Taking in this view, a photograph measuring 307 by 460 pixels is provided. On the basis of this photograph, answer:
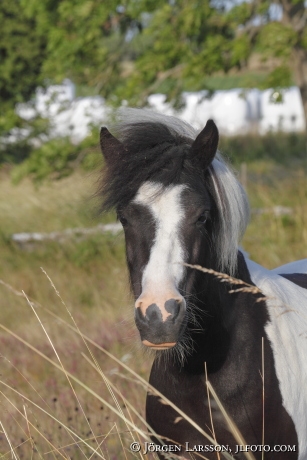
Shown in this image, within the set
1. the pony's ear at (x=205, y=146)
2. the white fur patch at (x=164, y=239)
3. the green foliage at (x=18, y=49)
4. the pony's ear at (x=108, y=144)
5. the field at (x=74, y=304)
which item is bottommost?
the field at (x=74, y=304)

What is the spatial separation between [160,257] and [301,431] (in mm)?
971

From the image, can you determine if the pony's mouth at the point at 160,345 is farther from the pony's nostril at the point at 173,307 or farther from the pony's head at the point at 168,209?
the pony's nostril at the point at 173,307

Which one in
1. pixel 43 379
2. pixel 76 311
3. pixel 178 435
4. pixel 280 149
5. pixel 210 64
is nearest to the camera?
pixel 178 435

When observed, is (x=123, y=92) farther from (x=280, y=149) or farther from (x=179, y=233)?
(x=280, y=149)

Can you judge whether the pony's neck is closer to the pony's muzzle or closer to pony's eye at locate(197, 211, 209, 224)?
pony's eye at locate(197, 211, 209, 224)

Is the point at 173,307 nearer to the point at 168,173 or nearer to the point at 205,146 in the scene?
the point at 168,173

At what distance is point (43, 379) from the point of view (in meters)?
5.80

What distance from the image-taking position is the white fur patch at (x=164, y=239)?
98.5 inches

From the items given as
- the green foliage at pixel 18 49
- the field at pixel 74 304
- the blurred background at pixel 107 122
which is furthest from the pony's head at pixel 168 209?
the green foliage at pixel 18 49

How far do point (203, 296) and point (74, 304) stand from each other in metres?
5.17

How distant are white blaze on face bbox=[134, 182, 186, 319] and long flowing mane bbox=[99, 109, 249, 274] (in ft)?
0.19

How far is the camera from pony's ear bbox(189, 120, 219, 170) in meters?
2.84

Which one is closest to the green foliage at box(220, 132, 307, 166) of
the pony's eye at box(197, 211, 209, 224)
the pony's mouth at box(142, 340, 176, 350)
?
the pony's eye at box(197, 211, 209, 224)

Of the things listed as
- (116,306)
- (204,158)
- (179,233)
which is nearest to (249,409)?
(179,233)
